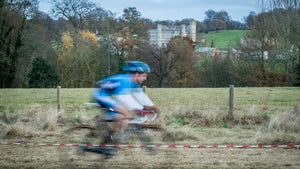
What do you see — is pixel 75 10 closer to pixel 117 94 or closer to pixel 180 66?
pixel 180 66

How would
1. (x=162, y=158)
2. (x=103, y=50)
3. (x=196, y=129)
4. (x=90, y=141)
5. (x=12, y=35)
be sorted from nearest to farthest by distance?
(x=90, y=141)
(x=162, y=158)
(x=196, y=129)
(x=12, y=35)
(x=103, y=50)

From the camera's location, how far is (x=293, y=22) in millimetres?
30859

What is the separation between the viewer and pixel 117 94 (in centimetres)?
551

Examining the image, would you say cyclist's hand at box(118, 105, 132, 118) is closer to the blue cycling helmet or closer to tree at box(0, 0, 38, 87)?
the blue cycling helmet

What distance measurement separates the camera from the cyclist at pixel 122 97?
17.9 ft

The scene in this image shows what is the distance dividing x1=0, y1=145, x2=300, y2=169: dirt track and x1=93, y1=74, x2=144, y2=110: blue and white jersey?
1106 mm

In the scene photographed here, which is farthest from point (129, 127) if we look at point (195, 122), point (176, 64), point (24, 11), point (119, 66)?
point (176, 64)

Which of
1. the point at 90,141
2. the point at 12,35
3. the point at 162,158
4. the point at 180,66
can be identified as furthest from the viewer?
the point at 180,66

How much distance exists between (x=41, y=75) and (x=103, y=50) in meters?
8.51

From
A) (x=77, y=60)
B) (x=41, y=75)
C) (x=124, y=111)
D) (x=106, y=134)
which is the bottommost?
(x=106, y=134)

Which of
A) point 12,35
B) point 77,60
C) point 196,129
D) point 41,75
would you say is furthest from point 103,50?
point 196,129

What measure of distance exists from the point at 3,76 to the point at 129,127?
3459cm

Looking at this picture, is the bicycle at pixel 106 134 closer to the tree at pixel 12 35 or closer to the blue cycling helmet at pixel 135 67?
the blue cycling helmet at pixel 135 67

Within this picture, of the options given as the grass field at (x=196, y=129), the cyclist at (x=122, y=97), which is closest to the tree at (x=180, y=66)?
the grass field at (x=196, y=129)
